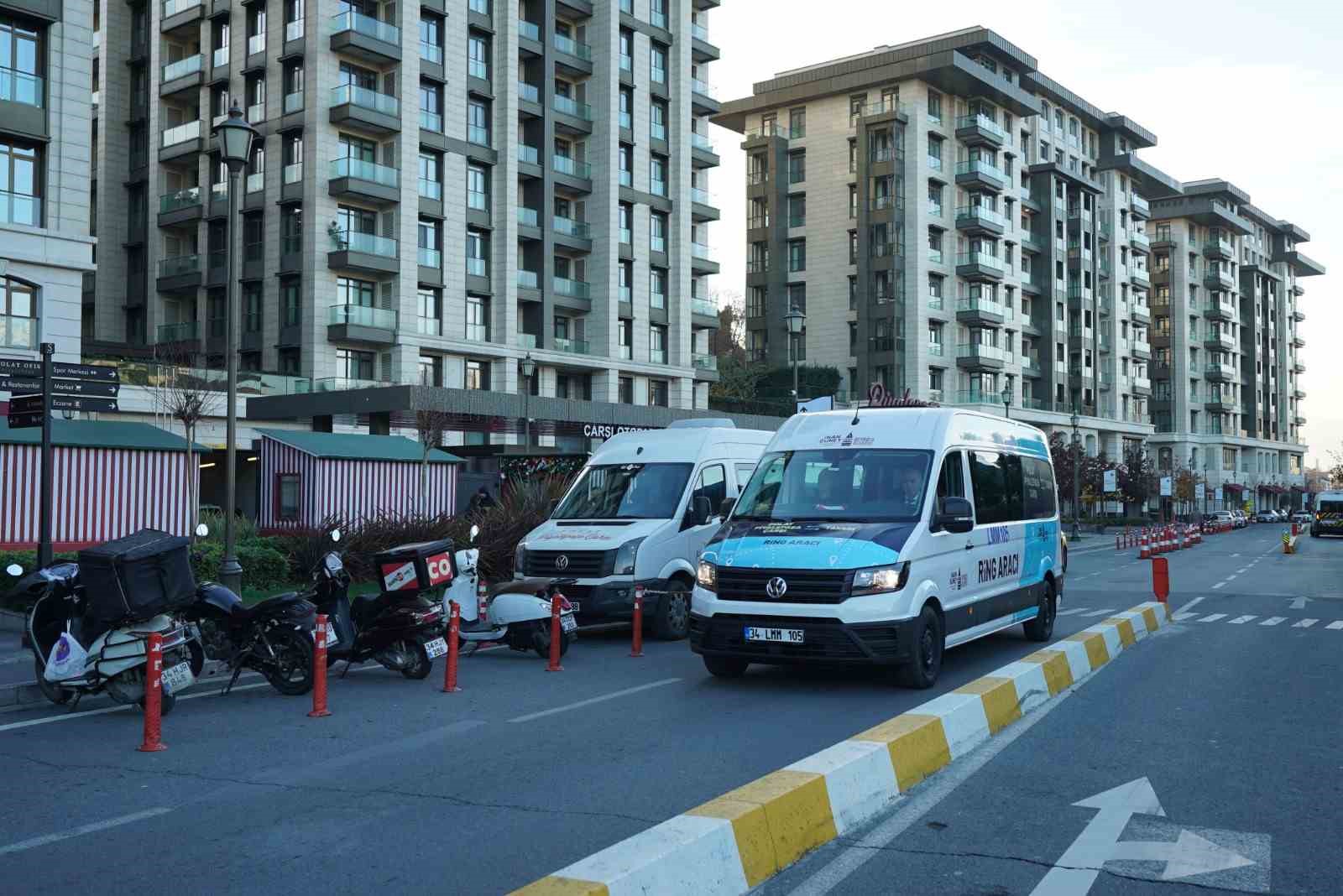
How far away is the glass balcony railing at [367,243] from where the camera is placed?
4822 centimetres

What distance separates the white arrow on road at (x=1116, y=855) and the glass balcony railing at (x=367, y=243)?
44.9 metres

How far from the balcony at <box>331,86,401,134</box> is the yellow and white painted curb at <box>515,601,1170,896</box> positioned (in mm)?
43638

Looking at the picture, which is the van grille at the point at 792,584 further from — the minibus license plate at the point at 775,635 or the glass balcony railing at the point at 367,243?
the glass balcony railing at the point at 367,243

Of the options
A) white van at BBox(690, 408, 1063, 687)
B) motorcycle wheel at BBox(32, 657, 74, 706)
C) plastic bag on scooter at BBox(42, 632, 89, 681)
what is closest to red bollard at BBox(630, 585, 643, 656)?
white van at BBox(690, 408, 1063, 687)

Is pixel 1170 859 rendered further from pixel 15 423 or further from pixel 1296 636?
pixel 15 423

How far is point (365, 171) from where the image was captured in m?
48.6

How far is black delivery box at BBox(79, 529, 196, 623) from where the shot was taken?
30.4ft

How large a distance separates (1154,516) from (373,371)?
6959 centimetres

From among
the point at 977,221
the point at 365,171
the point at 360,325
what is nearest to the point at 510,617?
the point at 360,325

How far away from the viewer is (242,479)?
40531mm

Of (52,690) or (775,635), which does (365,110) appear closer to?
(52,690)

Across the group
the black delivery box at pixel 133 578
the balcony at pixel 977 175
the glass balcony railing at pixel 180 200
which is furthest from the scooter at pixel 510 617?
the balcony at pixel 977 175

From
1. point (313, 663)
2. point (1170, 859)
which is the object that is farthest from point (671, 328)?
point (1170, 859)

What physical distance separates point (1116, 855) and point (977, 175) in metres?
73.6
